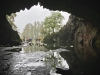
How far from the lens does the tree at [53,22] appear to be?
52.7 metres

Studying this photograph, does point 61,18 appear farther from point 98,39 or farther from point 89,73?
point 89,73

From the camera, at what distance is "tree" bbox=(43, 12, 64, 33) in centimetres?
5272

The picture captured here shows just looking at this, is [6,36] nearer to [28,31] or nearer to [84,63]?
[84,63]

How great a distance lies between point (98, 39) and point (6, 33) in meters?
19.8

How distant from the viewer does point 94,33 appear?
23.1 m

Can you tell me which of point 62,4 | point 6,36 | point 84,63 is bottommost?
point 84,63

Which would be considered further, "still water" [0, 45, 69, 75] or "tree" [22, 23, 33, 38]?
"tree" [22, 23, 33, 38]

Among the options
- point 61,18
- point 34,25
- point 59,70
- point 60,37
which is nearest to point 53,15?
point 61,18

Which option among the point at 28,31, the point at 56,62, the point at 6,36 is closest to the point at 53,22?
the point at 6,36

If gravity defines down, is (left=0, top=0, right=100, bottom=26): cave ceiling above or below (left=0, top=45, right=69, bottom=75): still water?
above

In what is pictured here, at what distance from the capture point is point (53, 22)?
5262cm

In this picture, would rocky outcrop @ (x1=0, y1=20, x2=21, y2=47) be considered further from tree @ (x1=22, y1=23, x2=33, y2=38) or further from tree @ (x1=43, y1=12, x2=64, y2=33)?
tree @ (x1=22, y1=23, x2=33, y2=38)

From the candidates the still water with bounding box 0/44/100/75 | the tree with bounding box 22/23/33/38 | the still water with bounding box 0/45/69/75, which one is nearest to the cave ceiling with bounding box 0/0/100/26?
the still water with bounding box 0/44/100/75

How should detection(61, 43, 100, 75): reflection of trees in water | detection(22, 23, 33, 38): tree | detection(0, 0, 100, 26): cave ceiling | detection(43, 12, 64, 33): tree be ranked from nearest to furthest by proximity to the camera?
detection(61, 43, 100, 75): reflection of trees in water
detection(0, 0, 100, 26): cave ceiling
detection(43, 12, 64, 33): tree
detection(22, 23, 33, 38): tree
